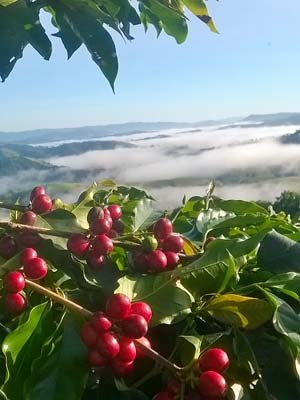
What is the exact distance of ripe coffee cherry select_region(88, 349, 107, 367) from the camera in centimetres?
59

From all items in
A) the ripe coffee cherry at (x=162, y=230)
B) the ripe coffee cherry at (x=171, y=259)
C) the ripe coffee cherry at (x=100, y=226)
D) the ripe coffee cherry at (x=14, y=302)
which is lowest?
the ripe coffee cherry at (x=14, y=302)

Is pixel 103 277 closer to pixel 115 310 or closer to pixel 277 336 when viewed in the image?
pixel 115 310

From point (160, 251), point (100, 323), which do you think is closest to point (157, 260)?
point (160, 251)

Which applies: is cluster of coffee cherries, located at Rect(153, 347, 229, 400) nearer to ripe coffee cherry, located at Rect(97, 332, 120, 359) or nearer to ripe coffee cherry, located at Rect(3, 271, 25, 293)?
ripe coffee cherry, located at Rect(97, 332, 120, 359)

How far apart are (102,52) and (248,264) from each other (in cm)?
44

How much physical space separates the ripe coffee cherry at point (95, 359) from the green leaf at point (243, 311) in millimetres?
135

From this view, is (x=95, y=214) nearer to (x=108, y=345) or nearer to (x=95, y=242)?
(x=95, y=242)

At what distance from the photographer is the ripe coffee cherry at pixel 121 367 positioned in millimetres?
589

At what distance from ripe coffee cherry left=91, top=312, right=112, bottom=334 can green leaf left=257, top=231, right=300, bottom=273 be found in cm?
24

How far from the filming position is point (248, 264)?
0.78 meters

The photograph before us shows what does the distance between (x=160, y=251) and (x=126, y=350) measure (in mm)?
133

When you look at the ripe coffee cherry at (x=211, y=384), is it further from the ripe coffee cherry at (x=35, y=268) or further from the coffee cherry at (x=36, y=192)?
the coffee cherry at (x=36, y=192)

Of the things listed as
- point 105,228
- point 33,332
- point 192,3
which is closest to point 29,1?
point 192,3

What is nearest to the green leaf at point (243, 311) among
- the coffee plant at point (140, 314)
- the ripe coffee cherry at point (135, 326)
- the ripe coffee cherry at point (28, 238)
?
the coffee plant at point (140, 314)
